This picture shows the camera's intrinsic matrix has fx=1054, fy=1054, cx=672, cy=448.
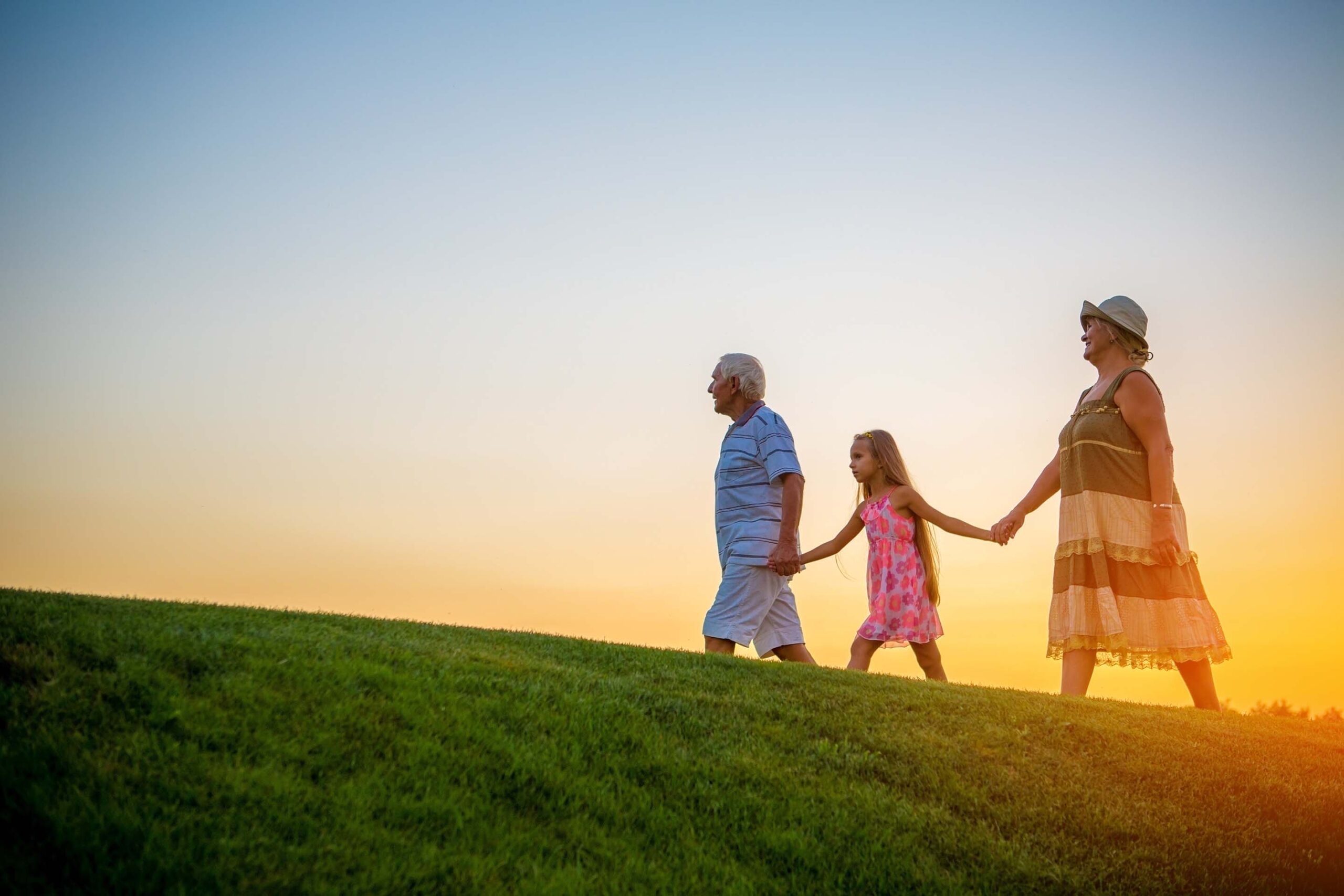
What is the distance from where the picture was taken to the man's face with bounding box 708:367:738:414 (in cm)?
1083

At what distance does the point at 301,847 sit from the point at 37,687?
6.06 feet

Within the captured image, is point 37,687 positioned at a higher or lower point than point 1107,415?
lower

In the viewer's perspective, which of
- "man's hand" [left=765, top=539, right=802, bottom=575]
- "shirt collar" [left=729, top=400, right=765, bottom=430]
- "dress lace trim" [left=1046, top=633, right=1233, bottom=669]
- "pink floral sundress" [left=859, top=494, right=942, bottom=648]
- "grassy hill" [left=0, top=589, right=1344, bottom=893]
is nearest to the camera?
"grassy hill" [left=0, top=589, right=1344, bottom=893]

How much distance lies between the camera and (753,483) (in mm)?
10531

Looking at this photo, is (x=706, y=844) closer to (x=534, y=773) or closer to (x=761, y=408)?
(x=534, y=773)

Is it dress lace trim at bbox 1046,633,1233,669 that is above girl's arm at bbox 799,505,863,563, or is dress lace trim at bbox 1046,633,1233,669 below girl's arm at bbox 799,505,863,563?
below

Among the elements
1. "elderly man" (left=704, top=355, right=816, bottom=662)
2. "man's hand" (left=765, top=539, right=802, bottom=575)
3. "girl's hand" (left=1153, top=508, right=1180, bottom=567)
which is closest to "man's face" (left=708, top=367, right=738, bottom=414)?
"elderly man" (left=704, top=355, right=816, bottom=662)

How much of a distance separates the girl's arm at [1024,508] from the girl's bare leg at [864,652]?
5.70ft

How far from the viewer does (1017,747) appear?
766 centimetres

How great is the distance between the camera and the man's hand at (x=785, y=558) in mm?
10219

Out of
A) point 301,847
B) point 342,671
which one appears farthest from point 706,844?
point 342,671

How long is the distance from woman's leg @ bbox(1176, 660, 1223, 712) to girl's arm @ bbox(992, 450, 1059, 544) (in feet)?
6.59

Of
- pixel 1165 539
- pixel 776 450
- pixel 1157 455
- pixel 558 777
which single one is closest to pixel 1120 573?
pixel 1165 539

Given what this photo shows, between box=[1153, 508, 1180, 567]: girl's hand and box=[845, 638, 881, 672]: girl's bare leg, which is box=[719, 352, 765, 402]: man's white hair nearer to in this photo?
box=[845, 638, 881, 672]: girl's bare leg
